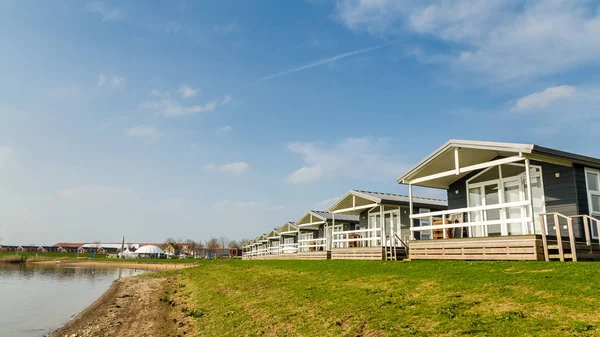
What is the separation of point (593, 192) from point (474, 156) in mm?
4340

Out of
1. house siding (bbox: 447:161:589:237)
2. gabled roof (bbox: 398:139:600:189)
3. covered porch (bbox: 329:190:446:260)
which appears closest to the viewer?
gabled roof (bbox: 398:139:600:189)

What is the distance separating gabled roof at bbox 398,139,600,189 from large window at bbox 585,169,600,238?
357mm

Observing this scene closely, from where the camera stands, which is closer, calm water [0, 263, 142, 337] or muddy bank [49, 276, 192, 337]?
muddy bank [49, 276, 192, 337]

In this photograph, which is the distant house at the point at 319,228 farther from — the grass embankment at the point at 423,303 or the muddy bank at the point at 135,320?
the grass embankment at the point at 423,303

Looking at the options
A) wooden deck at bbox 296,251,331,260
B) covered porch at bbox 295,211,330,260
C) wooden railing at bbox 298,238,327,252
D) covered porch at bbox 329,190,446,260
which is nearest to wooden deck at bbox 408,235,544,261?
covered porch at bbox 329,190,446,260

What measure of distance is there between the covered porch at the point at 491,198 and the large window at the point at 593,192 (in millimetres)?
1086

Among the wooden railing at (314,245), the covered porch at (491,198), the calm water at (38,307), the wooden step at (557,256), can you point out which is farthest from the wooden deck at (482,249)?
the calm water at (38,307)

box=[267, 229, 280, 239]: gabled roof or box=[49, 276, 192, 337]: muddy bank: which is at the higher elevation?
box=[267, 229, 280, 239]: gabled roof

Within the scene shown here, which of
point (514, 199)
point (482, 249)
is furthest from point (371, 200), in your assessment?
point (482, 249)

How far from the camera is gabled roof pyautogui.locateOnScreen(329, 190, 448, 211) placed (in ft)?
81.8

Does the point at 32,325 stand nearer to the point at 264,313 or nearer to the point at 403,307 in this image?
the point at 264,313

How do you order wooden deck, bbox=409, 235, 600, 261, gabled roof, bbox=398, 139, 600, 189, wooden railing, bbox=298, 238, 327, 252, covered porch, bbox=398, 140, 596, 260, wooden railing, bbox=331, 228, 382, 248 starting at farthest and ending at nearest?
1. wooden railing, bbox=298, 238, 327, 252
2. wooden railing, bbox=331, 228, 382, 248
3. gabled roof, bbox=398, 139, 600, 189
4. covered porch, bbox=398, 140, 596, 260
5. wooden deck, bbox=409, 235, 600, 261

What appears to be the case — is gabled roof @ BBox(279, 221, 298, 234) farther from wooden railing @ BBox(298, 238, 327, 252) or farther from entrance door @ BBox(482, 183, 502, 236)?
entrance door @ BBox(482, 183, 502, 236)

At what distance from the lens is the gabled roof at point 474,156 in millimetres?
14117
